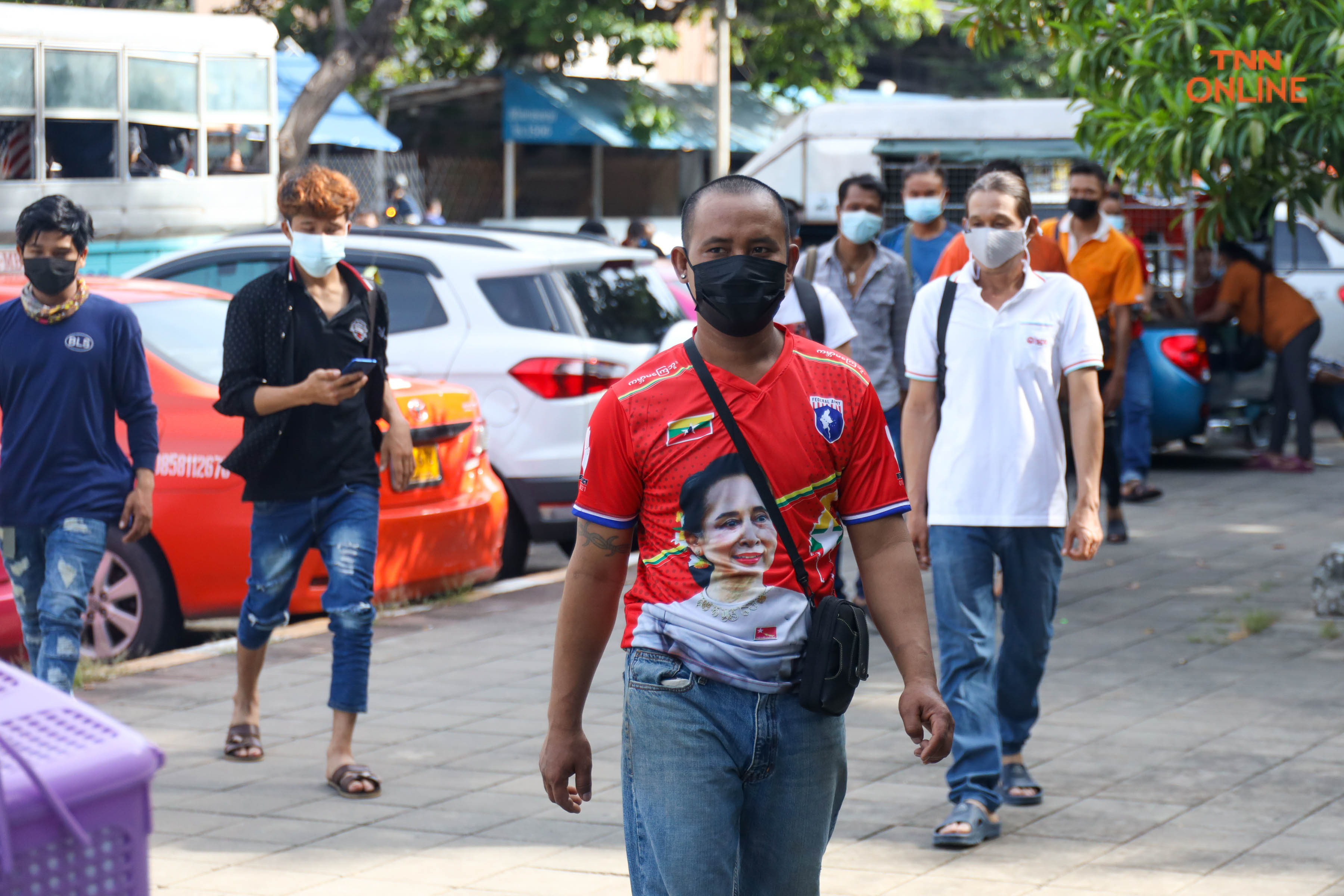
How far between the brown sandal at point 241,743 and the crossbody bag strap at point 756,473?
3.36 metres

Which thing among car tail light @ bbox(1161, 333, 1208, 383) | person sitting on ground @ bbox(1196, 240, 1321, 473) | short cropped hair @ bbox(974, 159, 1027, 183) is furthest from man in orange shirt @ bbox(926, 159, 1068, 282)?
person sitting on ground @ bbox(1196, 240, 1321, 473)

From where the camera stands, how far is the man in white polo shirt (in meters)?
4.95

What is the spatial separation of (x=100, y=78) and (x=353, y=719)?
864cm

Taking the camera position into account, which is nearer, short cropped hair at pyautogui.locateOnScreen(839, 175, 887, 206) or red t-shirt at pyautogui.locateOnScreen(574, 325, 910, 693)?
red t-shirt at pyautogui.locateOnScreen(574, 325, 910, 693)

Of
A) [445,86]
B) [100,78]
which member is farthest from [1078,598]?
[445,86]

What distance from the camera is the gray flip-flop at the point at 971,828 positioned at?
191 inches

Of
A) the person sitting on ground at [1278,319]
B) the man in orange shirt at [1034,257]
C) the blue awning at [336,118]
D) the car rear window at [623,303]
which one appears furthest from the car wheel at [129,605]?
the blue awning at [336,118]

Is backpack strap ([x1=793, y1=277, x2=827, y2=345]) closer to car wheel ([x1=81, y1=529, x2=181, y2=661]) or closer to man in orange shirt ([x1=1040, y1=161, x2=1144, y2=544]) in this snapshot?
man in orange shirt ([x1=1040, y1=161, x2=1144, y2=544])

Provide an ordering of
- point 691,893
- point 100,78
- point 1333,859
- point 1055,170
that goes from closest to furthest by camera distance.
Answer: point 691,893 → point 1333,859 → point 100,78 → point 1055,170

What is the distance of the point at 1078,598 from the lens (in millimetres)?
8555

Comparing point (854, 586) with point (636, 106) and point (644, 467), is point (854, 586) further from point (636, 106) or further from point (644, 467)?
point (636, 106)

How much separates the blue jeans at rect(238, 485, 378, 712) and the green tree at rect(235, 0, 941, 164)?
1732 cm

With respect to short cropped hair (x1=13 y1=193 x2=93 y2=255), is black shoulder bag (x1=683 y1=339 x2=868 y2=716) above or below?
below

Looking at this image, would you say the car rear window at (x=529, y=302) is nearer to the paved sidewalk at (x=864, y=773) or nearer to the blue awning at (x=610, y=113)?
the paved sidewalk at (x=864, y=773)
